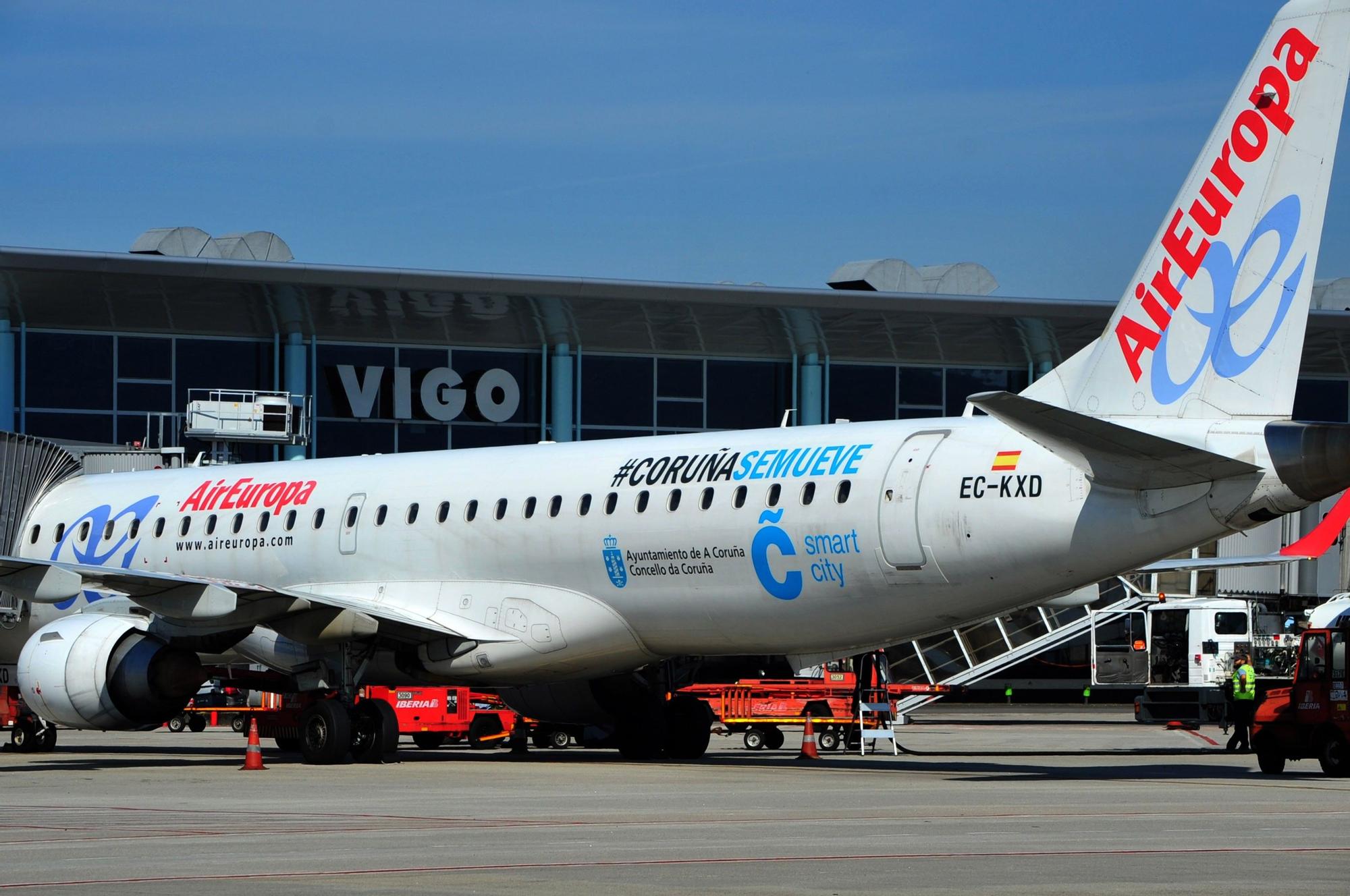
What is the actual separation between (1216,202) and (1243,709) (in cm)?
1250

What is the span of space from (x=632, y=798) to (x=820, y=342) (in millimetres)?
38171

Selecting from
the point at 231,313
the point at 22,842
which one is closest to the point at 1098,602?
the point at 231,313

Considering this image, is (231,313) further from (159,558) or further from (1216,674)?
(1216,674)

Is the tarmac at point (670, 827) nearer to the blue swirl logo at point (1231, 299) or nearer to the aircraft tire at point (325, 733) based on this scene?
the aircraft tire at point (325, 733)

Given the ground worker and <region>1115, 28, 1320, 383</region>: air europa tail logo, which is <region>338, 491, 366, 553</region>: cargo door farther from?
the ground worker

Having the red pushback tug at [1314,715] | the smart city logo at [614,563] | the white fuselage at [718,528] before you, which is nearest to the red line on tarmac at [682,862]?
the white fuselage at [718,528]

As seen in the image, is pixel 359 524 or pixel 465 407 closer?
pixel 359 524

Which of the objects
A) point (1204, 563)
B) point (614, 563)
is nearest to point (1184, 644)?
point (1204, 563)

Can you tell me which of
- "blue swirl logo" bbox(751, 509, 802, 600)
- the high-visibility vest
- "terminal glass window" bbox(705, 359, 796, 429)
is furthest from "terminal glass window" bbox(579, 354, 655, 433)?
"blue swirl logo" bbox(751, 509, 802, 600)

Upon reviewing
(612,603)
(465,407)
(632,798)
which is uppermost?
(465,407)

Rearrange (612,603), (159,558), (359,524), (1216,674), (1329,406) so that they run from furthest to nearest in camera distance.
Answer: (1329,406), (1216,674), (159,558), (359,524), (612,603)

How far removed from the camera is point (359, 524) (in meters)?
26.2

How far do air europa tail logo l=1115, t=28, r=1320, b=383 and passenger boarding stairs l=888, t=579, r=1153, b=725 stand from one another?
716 inches

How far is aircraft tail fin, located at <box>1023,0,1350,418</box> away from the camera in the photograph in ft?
61.6
